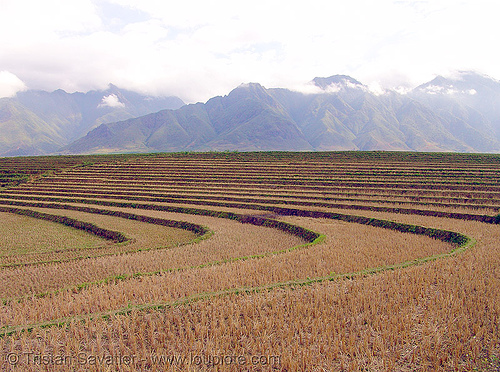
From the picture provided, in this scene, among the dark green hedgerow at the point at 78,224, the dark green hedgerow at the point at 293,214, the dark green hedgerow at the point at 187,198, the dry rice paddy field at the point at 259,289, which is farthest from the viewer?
the dark green hedgerow at the point at 187,198

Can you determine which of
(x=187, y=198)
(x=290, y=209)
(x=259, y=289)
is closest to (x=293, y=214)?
(x=290, y=209)

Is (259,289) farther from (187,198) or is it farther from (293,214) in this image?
(187,198)

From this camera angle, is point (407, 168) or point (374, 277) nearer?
point (374, 277)

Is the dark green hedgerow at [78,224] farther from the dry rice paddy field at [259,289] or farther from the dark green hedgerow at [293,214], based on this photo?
the dark green hedgerow at [293,214]

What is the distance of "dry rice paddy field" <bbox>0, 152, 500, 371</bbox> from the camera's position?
4.71 m

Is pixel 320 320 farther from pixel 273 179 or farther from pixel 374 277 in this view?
pixel 273 179

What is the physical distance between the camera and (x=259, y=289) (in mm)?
7371

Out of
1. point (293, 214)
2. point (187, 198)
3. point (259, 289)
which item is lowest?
point (293, 214)

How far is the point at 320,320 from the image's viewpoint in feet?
18.7

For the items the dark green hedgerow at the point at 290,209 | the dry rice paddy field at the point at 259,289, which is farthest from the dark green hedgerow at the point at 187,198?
the dry rice paddy field at the point at 259,289

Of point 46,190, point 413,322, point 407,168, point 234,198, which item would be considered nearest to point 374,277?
point 413,322

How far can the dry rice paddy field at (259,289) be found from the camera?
4.71 metres

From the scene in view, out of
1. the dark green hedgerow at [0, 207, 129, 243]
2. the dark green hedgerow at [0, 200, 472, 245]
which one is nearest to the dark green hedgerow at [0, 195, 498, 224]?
the dark green hedgerow at [0, 200, 472, 245]

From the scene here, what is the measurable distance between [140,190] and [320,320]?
A: 3133cm
